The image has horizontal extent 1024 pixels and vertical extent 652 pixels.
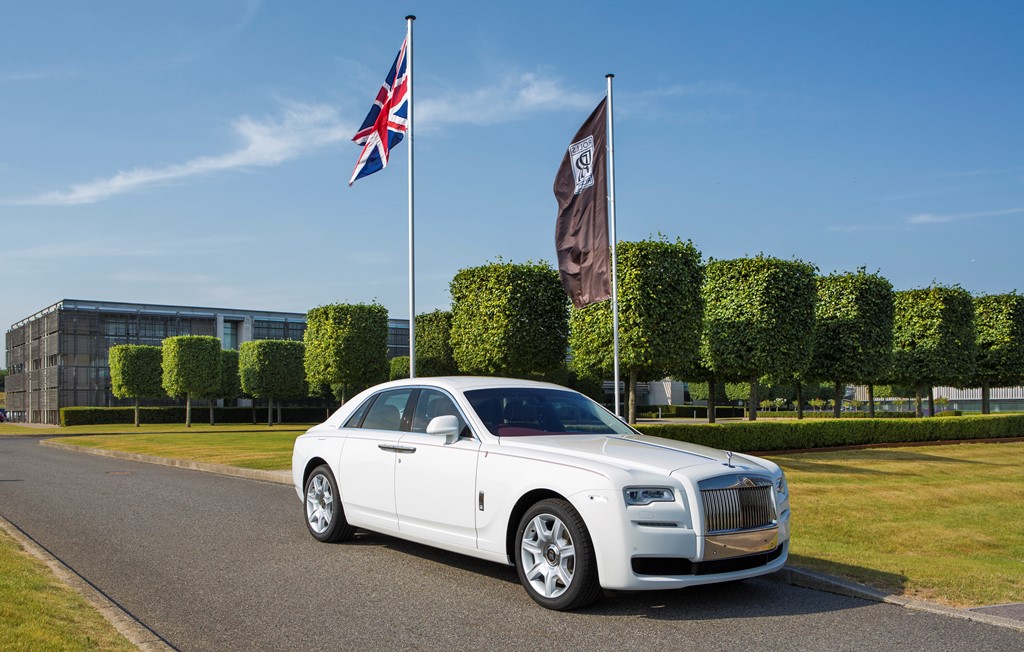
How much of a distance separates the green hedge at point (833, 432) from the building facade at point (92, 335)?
6082 centimetres

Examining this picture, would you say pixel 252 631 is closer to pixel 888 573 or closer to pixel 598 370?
pixel 888 573

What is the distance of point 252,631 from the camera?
5.59m

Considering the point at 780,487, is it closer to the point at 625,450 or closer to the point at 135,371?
the point at 625,450

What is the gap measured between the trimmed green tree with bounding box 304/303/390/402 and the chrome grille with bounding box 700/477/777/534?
4119 centimetres

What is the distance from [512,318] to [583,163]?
1257cm

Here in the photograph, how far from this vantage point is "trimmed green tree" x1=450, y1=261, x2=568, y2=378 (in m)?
31.3

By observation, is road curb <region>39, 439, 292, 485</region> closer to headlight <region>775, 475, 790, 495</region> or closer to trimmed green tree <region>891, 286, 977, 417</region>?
headlight <region>775, 475, 790, 495</region>

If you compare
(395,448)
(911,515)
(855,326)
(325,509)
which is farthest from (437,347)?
(395,448)

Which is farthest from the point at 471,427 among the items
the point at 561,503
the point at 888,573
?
the point at 888,573

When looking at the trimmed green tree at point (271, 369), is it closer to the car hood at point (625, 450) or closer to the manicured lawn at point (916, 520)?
the manicured lawn at point (916, 520)

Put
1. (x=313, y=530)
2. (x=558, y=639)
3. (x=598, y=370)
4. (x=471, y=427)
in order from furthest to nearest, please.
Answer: (x=598, y=370), (x=313, y=530), (x=471, y=427), (x=558, y=639)

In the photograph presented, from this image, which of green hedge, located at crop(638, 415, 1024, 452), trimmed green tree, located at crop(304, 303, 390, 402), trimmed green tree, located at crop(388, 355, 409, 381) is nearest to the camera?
green hedge, located at crop(638, 415, 1024, 452)

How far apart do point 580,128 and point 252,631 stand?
1576 centimetres

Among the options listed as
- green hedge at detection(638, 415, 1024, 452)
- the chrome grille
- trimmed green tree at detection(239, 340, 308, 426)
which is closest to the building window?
trimmed green tree at detection(239, 340, 308, 426)
